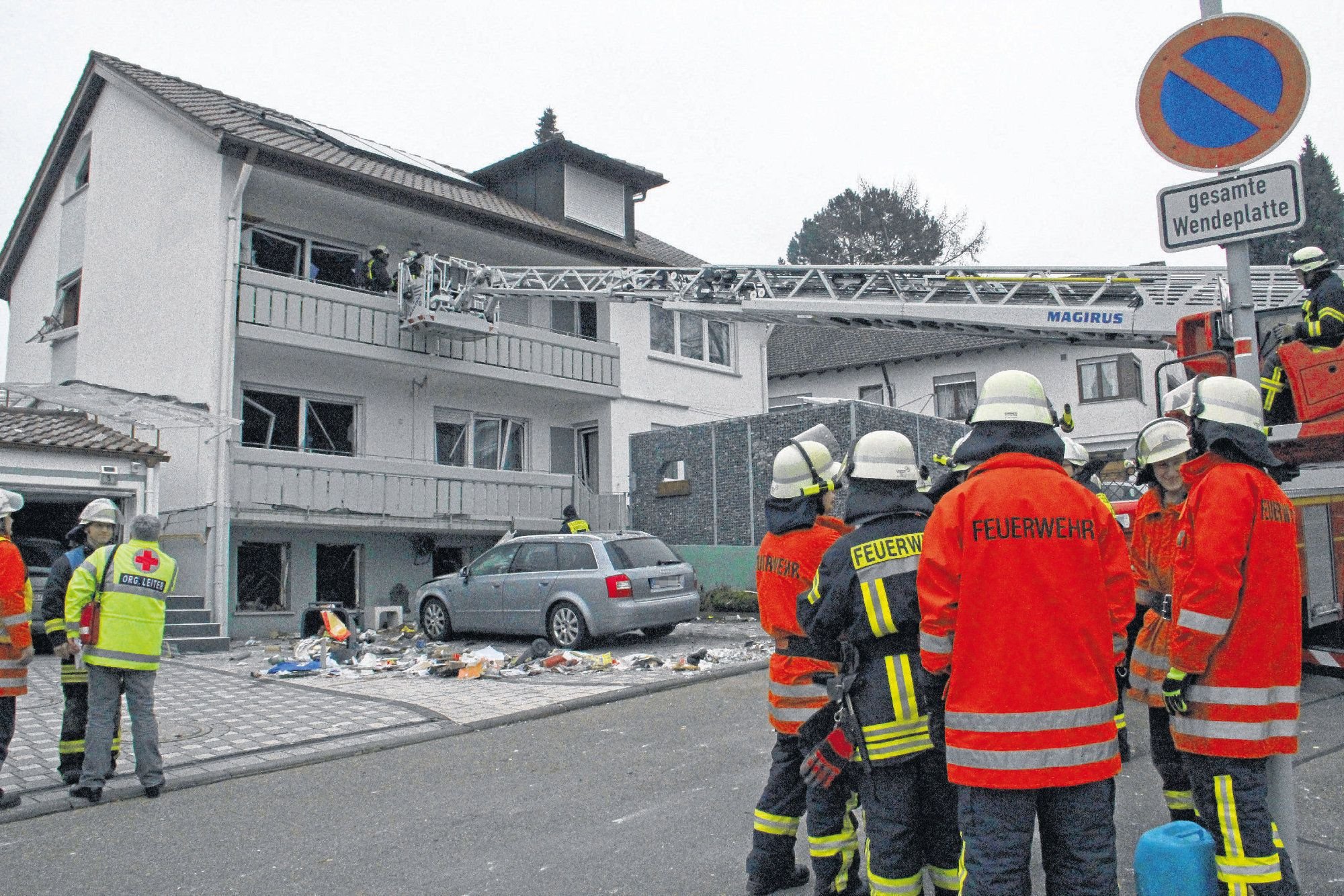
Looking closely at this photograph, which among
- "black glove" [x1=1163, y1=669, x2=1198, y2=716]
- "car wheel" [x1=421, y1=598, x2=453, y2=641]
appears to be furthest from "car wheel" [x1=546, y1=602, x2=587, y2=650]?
"black glove" [x1=1163, y1=669, x2=1198, y2=716]

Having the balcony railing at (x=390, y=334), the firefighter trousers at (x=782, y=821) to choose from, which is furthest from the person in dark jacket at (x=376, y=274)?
the firefighter trousers at (x=782, y=821)

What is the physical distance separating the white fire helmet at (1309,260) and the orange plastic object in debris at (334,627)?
10712 mm

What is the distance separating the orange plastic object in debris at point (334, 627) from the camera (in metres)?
12.5

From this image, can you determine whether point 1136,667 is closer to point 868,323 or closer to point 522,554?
point 868,323

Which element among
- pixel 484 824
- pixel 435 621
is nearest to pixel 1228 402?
pixel 484 824

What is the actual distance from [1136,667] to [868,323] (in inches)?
238

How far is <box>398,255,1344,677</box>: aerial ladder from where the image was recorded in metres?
6.56

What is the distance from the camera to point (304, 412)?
17.3 m

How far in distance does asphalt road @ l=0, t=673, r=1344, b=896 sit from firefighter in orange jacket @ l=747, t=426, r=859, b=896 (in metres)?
0.34

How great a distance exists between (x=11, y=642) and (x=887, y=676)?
17.5 ft

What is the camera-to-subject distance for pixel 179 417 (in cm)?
1436

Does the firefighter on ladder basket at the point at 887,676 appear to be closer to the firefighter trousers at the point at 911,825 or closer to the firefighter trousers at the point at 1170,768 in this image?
the firefighter trousers at the point at 911,825

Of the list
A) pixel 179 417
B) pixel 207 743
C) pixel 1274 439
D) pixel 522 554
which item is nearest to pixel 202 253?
pixel 179 417

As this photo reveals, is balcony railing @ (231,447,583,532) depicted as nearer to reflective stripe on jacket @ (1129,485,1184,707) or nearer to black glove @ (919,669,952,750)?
reflective stripe on jacket @ (1129,485,1184,707)
